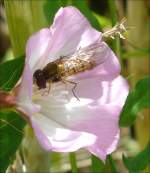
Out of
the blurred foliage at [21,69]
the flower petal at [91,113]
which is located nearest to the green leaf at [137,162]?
the blurred foliage at [21,69]

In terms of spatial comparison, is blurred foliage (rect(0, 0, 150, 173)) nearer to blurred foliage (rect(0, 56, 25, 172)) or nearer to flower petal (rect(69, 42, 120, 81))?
blurred foliage (rect(0, 56, 25, 172))

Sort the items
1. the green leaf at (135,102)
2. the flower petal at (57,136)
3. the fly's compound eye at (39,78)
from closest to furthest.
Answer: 1. the flower petal at (57,136)
2. the fly's compound eye at (39,78)
3. the green leaf at (135,102)

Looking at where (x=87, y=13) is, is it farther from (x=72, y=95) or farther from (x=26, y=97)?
(x=26, y=97)

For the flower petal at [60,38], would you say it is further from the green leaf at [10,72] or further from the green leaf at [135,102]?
the green leaf at [135,102]

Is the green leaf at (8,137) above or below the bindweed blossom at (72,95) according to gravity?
below

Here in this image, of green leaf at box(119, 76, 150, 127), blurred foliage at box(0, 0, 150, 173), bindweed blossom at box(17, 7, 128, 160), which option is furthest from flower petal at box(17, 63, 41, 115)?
green leaf at box(119, 76, 150, 127)

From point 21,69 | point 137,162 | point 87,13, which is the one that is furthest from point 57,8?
point 137,162

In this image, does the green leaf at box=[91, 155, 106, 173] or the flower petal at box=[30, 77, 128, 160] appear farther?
the green leaf at box=[91, 155, 106, 173]

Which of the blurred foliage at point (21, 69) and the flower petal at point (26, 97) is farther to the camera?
the blurred foliage at point (21, 69)
